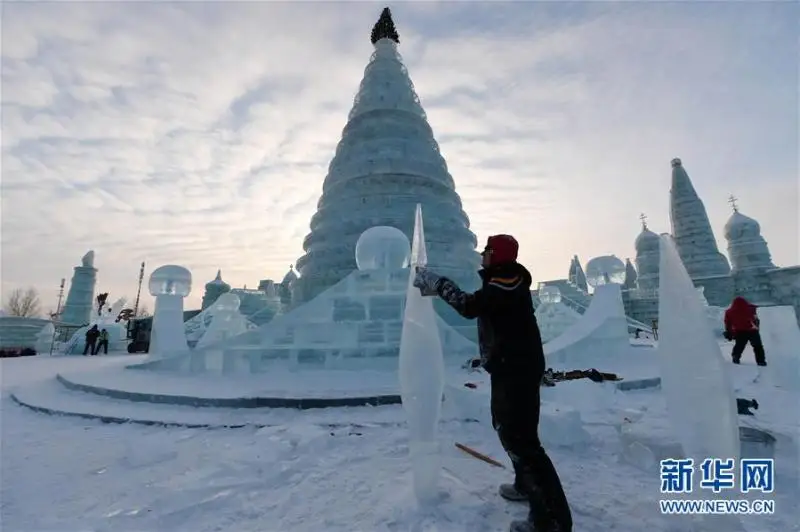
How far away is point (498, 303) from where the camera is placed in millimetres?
2160

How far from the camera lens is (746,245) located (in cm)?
2622

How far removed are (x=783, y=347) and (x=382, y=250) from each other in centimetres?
702

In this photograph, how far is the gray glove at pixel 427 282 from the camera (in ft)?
7.96

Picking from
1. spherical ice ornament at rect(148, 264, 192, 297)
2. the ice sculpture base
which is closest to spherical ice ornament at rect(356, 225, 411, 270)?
the ice sculpture base

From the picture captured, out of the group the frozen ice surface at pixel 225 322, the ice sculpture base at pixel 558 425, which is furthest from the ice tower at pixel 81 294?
the ice sculpture base at pixel 558 425

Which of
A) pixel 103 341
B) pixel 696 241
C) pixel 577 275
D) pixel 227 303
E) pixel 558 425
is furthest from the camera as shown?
pixel 577 275

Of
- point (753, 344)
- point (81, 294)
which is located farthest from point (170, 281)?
point (81, 294)

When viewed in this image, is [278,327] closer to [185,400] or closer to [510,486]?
[185,400]

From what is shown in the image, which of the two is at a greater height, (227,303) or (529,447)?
(227,303)

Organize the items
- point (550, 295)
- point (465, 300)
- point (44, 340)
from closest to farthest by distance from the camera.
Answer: point (465, 300) → point (550, 295) → point (44, 340)

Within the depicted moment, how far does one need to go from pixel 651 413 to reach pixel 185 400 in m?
5.79

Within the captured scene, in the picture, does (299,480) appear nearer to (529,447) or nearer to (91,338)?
(529,447)

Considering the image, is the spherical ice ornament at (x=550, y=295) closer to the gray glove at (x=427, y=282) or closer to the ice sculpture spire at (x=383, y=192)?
the ice sculpture spire at (x=383, y=192)

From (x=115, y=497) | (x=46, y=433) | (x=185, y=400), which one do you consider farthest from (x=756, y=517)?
(x=46, y=433)
